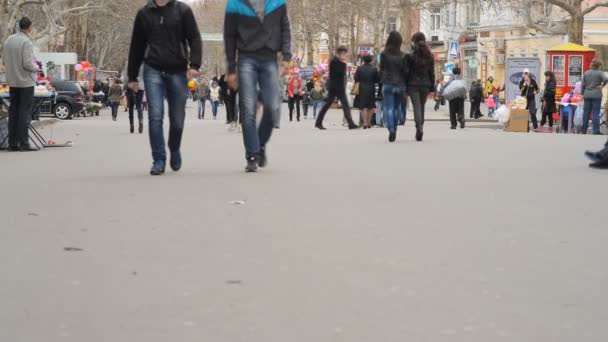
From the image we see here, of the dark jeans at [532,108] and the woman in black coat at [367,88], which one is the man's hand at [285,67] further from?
the dark jeans at [532,108]

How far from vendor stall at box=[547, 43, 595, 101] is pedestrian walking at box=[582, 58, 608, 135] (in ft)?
32.3

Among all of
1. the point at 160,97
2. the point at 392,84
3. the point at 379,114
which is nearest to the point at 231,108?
the point at 379,114

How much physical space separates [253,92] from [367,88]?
17185mm

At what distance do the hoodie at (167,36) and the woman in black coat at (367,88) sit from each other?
16599 mm

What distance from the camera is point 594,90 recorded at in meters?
28.1

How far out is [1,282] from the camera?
5.75 meters

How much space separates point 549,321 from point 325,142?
534 inches

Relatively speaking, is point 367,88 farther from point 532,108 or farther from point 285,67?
point 285,67

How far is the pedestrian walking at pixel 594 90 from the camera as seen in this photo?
27.9 m

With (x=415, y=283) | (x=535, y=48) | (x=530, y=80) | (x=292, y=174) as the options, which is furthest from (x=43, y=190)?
(x=535, y=48)

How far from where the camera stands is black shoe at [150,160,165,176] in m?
11.4

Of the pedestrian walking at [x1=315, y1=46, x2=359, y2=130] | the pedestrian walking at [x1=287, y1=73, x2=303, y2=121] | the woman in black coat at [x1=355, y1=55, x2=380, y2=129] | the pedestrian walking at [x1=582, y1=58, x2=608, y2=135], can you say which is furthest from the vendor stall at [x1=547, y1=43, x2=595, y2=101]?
the pedestrian walking at [x1=315, y1=46, x2=359, y2=130]

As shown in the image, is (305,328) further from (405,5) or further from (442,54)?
(442,54)

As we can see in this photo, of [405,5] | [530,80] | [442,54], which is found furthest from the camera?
[442,54]
